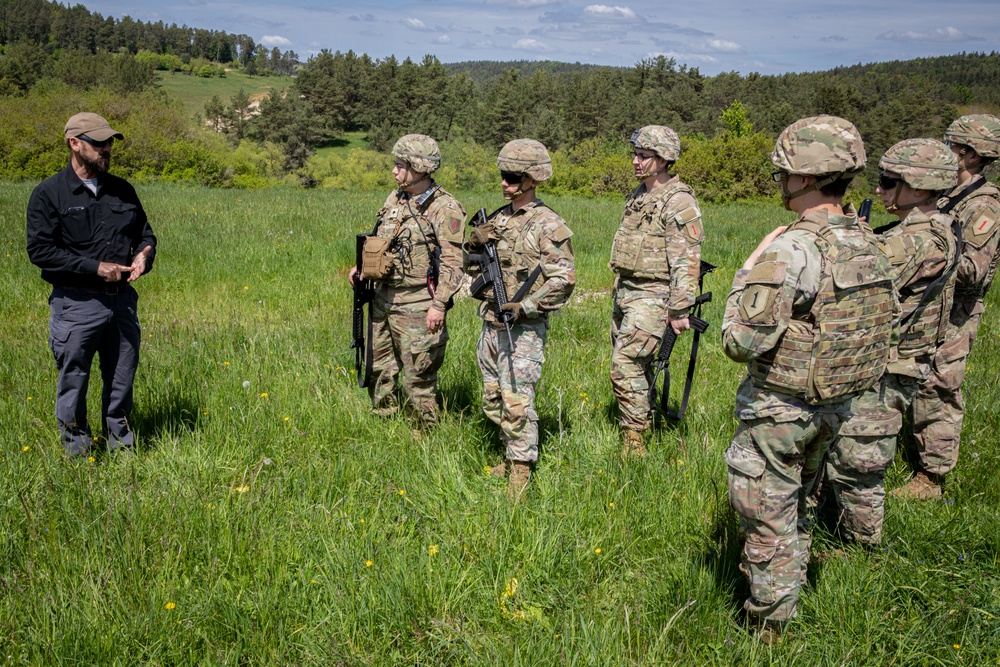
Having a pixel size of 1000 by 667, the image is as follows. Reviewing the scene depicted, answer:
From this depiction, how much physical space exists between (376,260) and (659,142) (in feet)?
7.25

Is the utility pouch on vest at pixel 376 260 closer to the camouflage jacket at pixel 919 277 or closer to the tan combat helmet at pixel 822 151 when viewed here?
the tan combat helmet at pixel 822 151

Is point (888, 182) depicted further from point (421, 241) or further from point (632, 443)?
point (421, 241)

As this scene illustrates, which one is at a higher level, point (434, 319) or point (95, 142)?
point (95, 142)

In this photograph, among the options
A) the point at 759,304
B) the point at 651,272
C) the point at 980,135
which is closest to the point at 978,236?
the point at 980,135

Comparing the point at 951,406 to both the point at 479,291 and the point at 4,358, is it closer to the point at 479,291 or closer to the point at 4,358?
the point at 479,291

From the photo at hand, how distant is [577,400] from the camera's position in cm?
539

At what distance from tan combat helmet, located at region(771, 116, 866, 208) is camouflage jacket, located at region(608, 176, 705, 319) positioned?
2001mm

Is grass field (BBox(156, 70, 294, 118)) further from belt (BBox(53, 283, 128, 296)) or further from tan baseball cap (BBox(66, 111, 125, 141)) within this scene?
belt (BBox(53, 283, 128, 296))

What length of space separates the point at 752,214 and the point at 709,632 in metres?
18.9

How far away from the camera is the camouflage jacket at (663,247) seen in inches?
183

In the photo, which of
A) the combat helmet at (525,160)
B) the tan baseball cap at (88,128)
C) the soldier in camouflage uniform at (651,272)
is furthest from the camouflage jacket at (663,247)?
the tan baseball cap at (88,128)

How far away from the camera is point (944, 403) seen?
14.2 feet

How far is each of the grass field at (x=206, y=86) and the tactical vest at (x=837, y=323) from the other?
95174 millimetres

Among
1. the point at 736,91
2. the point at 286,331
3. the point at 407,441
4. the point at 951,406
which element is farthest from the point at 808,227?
the point at 736,91
